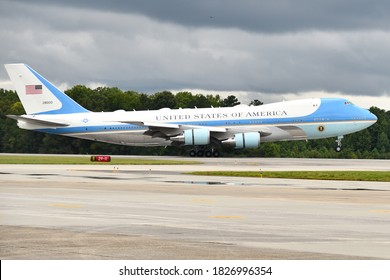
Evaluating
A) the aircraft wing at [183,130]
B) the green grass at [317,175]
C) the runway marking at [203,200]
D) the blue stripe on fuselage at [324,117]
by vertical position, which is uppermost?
the blue stripe on fuselage at [324,117]

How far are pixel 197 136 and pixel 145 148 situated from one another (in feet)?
87.3

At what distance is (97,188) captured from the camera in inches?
1294

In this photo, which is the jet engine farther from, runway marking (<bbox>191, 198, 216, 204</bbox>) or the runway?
runway marking (<bbox>191, 198, 216, 204</bbox>)

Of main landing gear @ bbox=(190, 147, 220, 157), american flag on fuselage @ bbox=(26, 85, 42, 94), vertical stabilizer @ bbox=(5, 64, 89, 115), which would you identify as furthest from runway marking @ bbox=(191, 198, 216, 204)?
american flag on fuselage @ bbox=(26, 85, 42, 94)

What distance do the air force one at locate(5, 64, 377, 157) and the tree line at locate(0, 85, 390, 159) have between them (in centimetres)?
357

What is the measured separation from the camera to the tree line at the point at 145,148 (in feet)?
330

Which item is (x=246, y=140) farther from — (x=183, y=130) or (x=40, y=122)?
(x=40, y=122)

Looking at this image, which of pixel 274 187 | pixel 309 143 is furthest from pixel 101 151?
pixel 274 187

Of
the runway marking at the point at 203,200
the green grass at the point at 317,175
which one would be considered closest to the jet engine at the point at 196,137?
the green grass at the point at 317,175

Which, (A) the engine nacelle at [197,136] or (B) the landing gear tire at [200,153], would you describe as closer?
(A) the engine nacelle at [197,136]

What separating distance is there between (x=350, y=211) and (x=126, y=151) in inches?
3105

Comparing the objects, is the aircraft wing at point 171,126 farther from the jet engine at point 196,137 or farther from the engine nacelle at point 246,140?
the engine nacelle at point 246,140

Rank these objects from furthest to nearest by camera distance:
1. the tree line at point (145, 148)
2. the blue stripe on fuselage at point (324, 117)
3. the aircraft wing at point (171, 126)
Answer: the tree line at point (145, 148)
the aircraft wing at point (171, 126)
the blue stripe on fuselage at point (324, 117)

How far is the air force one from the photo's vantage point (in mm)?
76562
